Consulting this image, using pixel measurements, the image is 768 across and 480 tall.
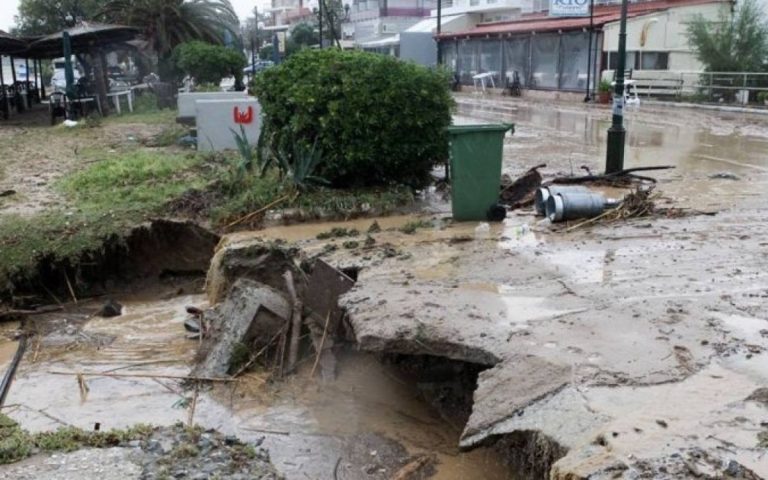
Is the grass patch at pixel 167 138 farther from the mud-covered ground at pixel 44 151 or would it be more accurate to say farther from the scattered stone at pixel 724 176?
the scattered stone at pixel 724 176

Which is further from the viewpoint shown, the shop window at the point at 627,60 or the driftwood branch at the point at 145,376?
the shop window at the point at 627,60

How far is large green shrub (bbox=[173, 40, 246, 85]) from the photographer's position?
1136 inches

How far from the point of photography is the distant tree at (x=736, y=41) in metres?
29.4

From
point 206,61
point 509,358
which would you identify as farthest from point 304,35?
point 509,358

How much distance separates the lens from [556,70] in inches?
1529

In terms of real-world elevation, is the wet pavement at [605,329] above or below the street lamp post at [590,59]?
below

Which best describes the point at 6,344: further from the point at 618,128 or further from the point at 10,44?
the point at 10,44

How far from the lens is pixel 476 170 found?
941 centimetres

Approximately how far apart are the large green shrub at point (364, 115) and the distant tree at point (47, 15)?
4230 cm

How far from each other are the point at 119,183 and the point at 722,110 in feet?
75.3

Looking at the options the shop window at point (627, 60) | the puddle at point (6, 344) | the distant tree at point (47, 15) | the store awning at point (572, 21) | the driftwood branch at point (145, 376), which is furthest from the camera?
the distant tree at point (47, 15)

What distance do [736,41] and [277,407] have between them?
28.7 metres

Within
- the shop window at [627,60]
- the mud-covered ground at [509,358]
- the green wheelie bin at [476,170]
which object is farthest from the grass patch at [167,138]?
the shop window at [627,60]

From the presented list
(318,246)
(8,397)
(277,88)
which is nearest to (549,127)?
(277,88)
